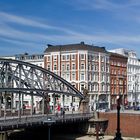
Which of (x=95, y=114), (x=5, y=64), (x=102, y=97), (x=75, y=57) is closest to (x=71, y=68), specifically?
(x=75, y=57)

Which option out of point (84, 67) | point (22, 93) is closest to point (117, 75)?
point (84, 67)

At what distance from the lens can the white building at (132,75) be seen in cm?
11469

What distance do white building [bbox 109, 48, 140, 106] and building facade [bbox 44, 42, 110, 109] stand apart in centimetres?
1402

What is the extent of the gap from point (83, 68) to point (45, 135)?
99.1ft

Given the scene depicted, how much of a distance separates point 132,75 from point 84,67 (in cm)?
2622

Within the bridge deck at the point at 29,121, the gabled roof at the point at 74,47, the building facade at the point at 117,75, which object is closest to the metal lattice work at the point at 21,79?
the bridge deck at the point at 29,121

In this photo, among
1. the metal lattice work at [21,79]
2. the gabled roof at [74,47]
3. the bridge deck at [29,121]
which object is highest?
the gabled roof at [74,47]

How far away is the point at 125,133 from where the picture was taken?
65.7 meters

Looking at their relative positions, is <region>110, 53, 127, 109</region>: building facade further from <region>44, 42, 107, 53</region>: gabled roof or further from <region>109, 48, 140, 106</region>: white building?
<region>44, 42, 107, 53</region>: gabled roof

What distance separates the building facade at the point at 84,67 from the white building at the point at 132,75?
14.0 meters

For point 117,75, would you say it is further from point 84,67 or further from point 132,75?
point 84,67

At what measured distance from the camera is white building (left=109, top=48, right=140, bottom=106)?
11469 cm

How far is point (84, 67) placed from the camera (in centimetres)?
9425

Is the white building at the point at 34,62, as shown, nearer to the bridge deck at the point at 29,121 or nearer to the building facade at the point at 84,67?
the building facade at the point at 84,67
